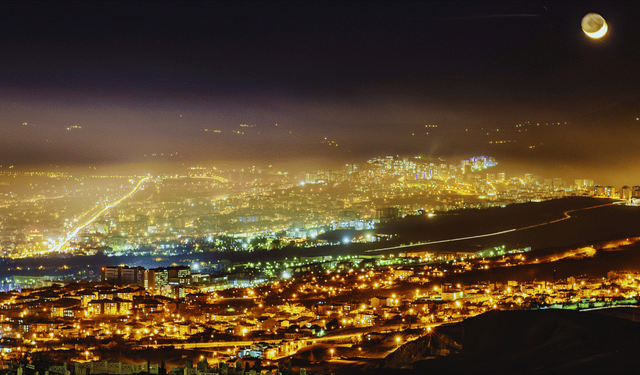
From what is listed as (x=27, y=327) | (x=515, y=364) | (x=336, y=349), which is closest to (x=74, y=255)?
(x=27, y=327)

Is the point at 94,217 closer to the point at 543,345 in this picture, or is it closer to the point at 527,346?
the point at 527,346

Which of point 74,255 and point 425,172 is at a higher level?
point 425,172

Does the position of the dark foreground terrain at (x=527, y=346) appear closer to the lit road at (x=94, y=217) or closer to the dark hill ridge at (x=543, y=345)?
the dark hill ridge at (x=543, y=345)

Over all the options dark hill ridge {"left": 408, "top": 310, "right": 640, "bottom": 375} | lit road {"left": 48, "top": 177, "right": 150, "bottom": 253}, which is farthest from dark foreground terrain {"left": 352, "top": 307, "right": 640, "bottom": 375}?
lit road {"left": 48, "top": 177, "right": 150, "bottom": 253}

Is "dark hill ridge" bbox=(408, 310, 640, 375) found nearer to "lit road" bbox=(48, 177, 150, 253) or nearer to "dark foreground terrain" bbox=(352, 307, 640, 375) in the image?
"dark foreground terrain" bbox=(352, 307, 640, 375)

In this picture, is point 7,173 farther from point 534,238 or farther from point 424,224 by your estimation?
point 534,238

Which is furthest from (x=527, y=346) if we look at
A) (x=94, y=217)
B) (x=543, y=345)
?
(x=94, y=217)

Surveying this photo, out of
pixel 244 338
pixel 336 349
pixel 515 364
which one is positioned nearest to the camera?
pixel 515 364

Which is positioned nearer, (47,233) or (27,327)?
(27,327)

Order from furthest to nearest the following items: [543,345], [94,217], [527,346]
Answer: [94,217], [527,346], [543,345]
